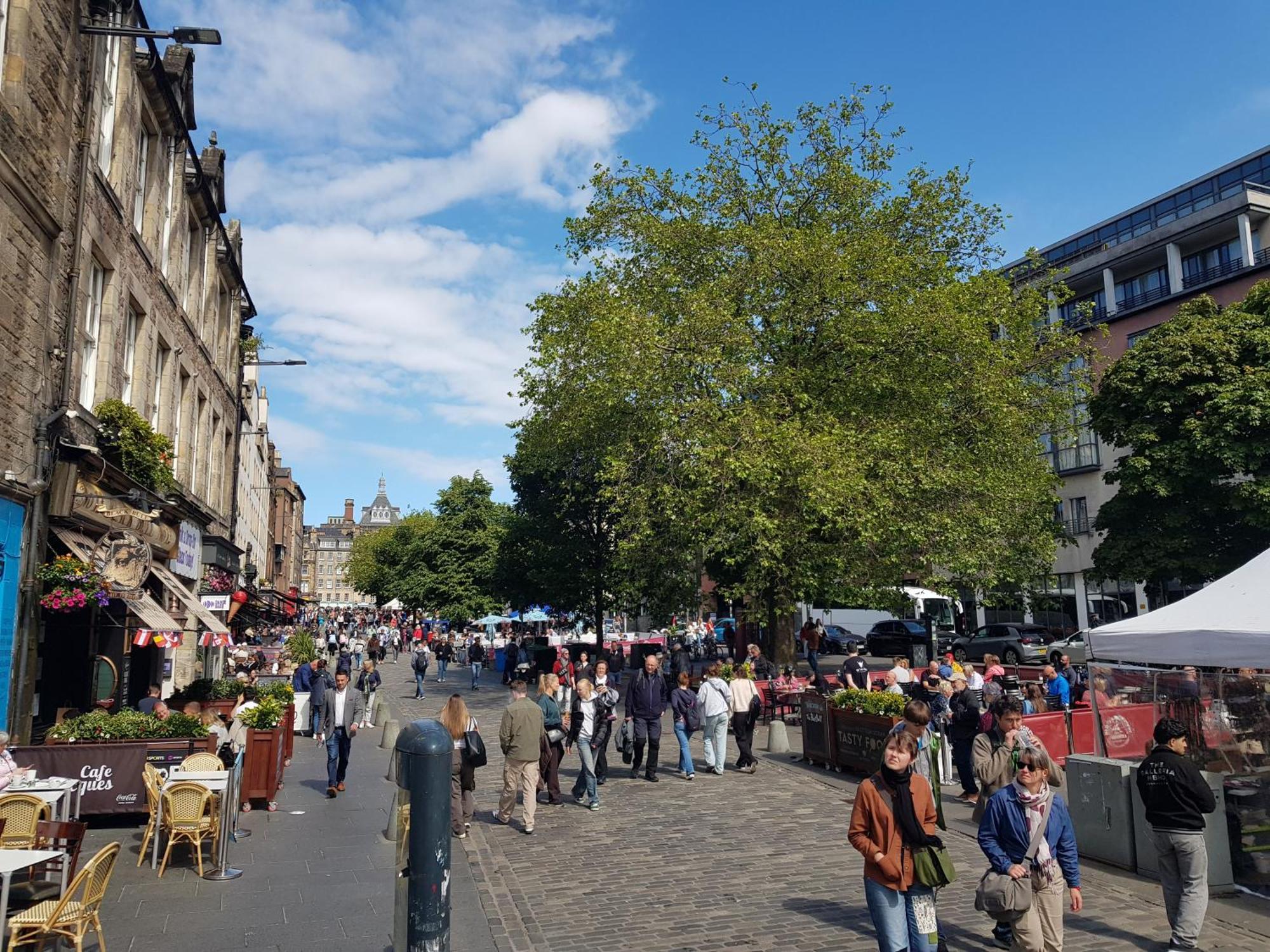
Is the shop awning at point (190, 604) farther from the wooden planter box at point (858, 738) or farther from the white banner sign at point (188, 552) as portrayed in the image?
the wooden planter box at point (858, 738)

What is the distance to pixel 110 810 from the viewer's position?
10664 mm

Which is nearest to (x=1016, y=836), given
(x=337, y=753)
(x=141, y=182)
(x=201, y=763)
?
(x=201, y=763)

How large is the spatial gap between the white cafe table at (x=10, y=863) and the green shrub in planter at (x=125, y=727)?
15.2 ft

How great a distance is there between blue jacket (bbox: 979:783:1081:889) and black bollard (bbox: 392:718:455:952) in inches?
131

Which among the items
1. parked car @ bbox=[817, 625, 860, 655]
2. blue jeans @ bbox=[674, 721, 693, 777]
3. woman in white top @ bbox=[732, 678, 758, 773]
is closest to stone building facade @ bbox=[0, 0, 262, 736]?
blue jeans @ bbox=[674, 721, 693, 777]

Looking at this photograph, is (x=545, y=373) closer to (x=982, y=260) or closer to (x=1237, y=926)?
(x=982, y=260)

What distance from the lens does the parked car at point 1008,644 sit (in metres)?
36.1

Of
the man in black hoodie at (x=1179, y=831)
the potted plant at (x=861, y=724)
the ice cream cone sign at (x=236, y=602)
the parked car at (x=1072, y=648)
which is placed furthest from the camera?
the parked car at (x=1072, y=648)

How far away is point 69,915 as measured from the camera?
5918mm

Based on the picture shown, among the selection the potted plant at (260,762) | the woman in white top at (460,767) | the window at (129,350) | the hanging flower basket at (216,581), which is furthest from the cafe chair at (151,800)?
the hanging flower basket at (216,581)

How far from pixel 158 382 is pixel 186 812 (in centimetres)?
1263

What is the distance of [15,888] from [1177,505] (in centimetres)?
3425

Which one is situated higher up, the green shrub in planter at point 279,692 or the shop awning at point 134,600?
the shop awning at point 134,600

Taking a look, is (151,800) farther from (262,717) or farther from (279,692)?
(279,692)
